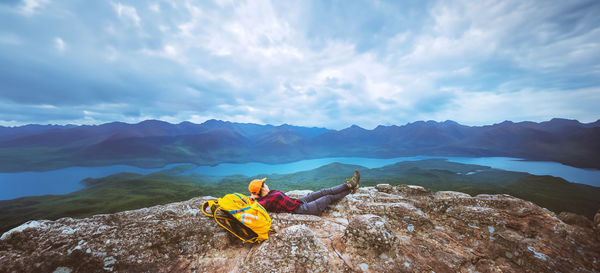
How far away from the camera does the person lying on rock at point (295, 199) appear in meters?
7.19

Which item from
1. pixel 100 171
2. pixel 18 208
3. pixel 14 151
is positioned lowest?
pixel 18 208

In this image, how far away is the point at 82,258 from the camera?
426 cm

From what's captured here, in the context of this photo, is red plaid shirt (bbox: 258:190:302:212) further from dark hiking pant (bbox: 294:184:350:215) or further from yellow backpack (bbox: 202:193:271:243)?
yellow backpack (bbox: 202:193:271:243)

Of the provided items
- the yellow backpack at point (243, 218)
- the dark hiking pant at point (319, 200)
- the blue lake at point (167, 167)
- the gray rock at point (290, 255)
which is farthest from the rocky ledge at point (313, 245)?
the blue lake at point (167, 167)

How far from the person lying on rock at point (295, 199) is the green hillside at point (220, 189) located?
74.3 m

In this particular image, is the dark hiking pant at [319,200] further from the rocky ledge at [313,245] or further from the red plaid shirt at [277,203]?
the rocky ledge at [313,245]

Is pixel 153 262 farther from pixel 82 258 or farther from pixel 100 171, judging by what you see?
pixel 100 171

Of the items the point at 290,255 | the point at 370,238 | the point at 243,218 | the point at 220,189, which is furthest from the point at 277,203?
the point at 220,189

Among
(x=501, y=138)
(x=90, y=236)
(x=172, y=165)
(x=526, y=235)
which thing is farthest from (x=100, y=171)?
(x=501, y=138)

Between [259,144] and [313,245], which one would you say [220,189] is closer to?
[259,144]

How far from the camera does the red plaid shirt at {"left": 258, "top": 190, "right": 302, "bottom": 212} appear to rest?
7.11m

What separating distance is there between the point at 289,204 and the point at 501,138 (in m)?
206

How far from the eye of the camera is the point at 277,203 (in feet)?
23.6

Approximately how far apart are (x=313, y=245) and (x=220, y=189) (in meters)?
101
